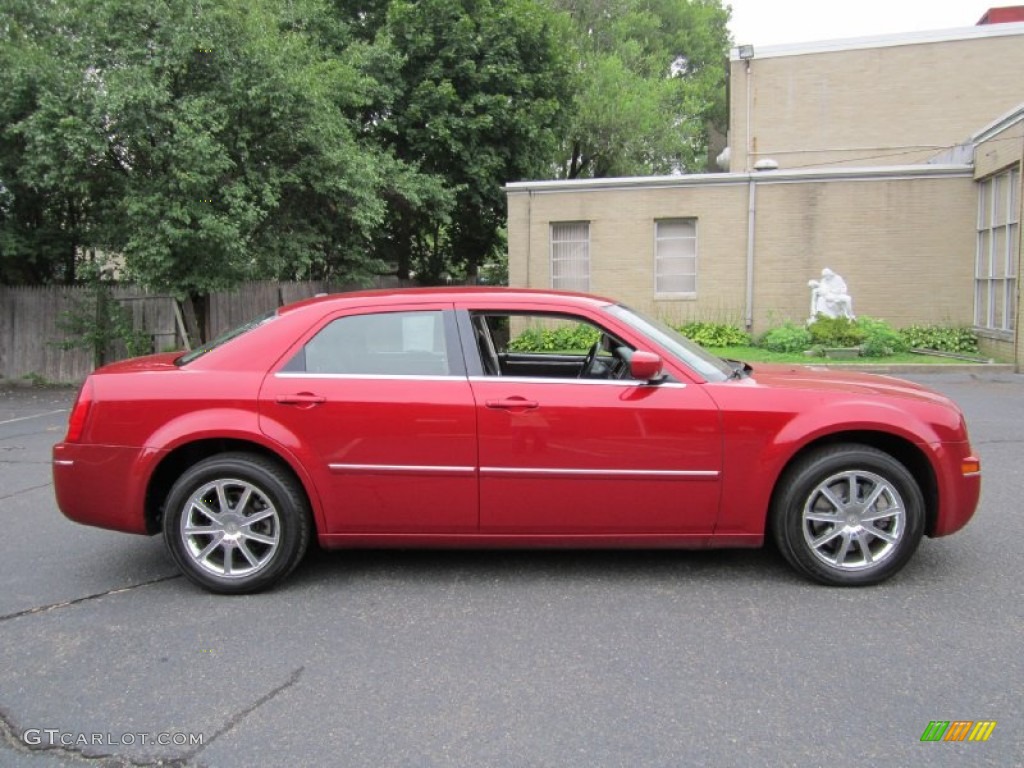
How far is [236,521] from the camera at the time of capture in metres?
4.27

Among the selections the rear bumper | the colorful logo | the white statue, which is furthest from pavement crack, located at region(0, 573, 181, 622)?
the white statue

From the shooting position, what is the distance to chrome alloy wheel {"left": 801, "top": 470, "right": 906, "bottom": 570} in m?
4.15

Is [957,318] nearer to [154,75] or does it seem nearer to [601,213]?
[601,213]

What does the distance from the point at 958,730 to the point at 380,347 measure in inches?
124

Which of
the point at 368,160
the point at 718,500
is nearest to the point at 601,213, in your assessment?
the point at 368,160

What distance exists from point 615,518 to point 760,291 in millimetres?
14135

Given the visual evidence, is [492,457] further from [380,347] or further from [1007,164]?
[1007,164]

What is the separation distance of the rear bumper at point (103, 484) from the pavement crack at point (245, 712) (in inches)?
60.9

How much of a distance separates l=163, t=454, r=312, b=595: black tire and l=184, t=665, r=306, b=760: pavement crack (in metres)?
0.92

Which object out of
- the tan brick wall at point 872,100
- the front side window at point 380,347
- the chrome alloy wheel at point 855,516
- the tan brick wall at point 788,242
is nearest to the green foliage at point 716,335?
the tan brick wall at point 788,242

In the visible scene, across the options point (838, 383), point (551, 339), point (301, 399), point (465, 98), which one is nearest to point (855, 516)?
point (838, 383)

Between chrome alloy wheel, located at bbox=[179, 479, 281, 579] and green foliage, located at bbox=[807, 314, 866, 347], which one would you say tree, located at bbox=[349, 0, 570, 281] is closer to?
green foliage, located at bbox=[807, 314, 866, 347]

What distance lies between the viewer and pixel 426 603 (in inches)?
163

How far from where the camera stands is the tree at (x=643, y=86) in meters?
26.6
